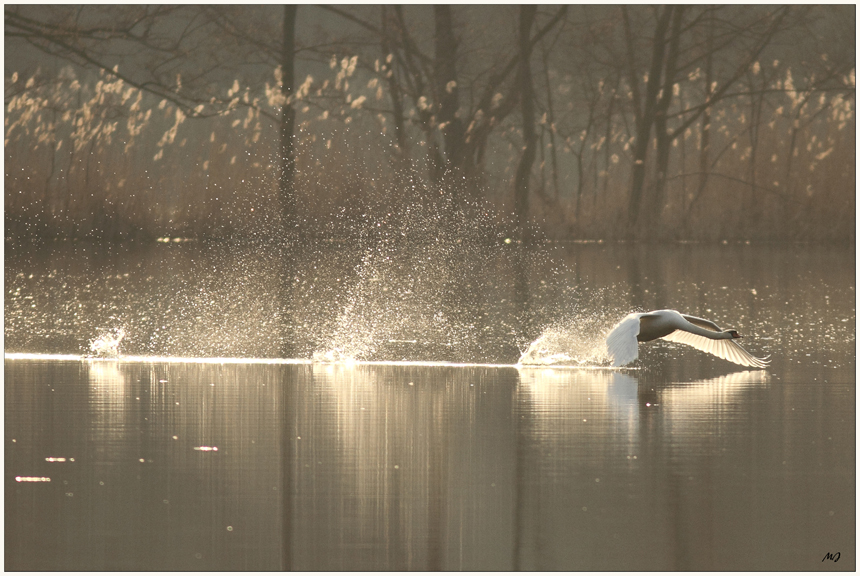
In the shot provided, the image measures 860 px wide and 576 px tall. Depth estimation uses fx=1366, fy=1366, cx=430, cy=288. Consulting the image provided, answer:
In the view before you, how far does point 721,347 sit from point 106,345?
185 inches

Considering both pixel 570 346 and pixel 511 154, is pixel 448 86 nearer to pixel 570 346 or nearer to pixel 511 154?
pixel 511 154

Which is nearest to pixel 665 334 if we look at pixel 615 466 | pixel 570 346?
pixel 570 346

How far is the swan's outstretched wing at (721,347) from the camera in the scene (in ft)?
32.4

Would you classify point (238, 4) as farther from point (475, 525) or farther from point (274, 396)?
point (475, 525)

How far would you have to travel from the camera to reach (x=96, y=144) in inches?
882

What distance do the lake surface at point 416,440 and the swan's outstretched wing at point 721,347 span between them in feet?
0.39

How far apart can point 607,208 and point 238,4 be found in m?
8.99

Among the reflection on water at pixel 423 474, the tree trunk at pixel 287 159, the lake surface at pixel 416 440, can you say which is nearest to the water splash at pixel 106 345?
the lake surface at pixel 416 440

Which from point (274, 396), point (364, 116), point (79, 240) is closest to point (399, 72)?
point (364, 116)

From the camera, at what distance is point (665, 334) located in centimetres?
964

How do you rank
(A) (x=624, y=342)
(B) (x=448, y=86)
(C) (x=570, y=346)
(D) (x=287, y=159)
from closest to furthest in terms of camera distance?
1. (A) (x=624, y=342)
2. (C) (x=570, y=346)
3. (D) (x=287, y=159)
4. (B) (x=448, y=86)

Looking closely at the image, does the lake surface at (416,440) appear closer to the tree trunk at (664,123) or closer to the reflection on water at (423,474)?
the reflection on water at (423,474)

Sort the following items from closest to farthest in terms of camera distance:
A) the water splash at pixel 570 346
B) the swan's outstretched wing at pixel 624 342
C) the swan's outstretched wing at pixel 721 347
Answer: the swan's outstretched wing at pixel 624 342
the swan's outstretched wing at pixel 721 347
the water splash at pixel 570 346

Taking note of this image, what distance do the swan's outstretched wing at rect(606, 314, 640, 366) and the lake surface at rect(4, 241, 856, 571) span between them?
0.18m
